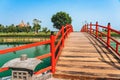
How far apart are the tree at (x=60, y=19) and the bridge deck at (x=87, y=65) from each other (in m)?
74.1

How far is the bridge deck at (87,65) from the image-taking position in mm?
5645

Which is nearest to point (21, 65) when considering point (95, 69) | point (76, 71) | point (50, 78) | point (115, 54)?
point (50, 78)

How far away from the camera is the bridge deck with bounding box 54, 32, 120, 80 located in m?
5.64

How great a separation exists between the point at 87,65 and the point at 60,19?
76644 millimetres

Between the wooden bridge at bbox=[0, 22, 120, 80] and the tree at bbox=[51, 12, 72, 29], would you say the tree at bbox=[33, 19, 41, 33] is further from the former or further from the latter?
the wooden bridge at bbox=[0, 22, 120, 80]

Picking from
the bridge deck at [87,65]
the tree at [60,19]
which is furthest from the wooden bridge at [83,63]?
the tree at [60,19]

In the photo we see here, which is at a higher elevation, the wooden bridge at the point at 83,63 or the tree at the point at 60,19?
the tree at the point at 60,19

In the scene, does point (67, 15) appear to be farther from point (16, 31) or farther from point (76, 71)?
point (76, 71)

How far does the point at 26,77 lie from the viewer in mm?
4207

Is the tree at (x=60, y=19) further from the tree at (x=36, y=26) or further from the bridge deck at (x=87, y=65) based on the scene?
the bridge deck at (x=87, y=65)

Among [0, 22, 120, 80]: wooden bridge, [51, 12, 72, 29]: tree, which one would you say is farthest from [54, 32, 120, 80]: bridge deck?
[51, 12, 72, 29]: tree

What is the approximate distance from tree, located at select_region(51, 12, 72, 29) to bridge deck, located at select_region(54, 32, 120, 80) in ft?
243

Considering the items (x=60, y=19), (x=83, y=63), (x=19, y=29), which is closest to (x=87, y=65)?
(x=83, y=63)

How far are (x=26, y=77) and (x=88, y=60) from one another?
3.46 metres
